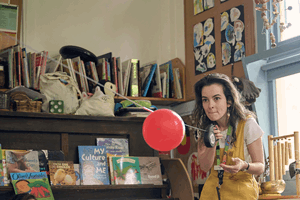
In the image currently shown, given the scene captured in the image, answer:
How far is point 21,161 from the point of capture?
2.36m

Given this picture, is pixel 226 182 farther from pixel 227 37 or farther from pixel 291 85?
pixel 227 37

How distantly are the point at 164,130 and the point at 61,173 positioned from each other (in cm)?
112

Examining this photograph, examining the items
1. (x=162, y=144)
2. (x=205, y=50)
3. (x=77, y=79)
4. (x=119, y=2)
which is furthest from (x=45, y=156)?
(x=119, y=2)

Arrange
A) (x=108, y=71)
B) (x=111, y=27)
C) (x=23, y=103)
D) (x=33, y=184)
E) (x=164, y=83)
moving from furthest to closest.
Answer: (x=111, y=27)
(x=164, y=83)
(x=108, y=71)
(x=23, y=103)
(x=33, y=184)

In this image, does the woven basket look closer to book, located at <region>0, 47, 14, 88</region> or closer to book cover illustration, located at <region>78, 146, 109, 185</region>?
book, located at <region>0, 47, 14, 88</region>

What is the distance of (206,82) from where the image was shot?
1.83m

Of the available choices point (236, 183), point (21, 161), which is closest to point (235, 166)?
point (236, 183)

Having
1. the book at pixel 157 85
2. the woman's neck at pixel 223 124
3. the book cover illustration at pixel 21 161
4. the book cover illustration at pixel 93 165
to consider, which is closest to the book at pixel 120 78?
the book at pixel 157 85

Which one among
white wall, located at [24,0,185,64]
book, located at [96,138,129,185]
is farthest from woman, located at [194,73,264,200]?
white wall, located at [24,0,185,64]

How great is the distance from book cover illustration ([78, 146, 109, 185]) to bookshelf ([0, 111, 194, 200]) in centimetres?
6

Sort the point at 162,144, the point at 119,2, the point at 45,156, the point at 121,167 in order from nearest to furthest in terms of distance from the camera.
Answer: the point at 162,144 → the point at 45,156 → the point at 121,167 → the point at 119,2

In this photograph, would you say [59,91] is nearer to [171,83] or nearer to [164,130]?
[171,83]

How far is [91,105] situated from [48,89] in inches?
13.5

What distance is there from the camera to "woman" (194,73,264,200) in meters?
1.68
